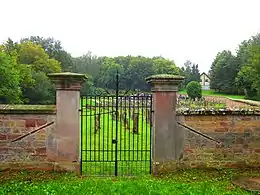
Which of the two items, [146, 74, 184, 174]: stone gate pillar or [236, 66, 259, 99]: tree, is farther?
[236, 66, 259, 99]: tree

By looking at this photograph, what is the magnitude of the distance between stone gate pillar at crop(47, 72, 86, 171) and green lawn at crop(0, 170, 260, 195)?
1.13 ft

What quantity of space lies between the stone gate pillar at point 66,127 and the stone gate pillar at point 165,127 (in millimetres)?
A: 1799

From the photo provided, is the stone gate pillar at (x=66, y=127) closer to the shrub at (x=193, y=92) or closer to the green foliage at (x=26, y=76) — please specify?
the green foliage at (x=26, y=76)

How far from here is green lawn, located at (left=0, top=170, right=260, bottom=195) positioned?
607cm

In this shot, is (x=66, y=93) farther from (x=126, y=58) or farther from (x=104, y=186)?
(x=126, y=58)

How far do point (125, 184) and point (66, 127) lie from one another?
6.57 feet

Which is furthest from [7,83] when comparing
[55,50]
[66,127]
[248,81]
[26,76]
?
[248,81]

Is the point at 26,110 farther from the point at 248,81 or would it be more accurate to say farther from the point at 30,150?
the point at 248,81

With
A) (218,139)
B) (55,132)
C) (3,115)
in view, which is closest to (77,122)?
(55,132)

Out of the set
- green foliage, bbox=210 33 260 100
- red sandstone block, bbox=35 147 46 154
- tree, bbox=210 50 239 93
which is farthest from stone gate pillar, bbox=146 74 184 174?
tree, bbox=210 50 239 93

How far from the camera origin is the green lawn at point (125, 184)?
607 centimetres

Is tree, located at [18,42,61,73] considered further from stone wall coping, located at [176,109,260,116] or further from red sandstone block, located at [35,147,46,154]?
stone wall coping, located at [176,109,260,116]

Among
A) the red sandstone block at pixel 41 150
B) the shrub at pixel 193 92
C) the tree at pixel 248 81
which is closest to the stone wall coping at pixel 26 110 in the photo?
the red sandstone block at pixel 41 150

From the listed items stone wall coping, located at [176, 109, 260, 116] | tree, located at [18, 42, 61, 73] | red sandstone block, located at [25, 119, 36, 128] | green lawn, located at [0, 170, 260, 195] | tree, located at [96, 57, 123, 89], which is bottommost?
green lawn, located at [0, 170, 260, 195]
